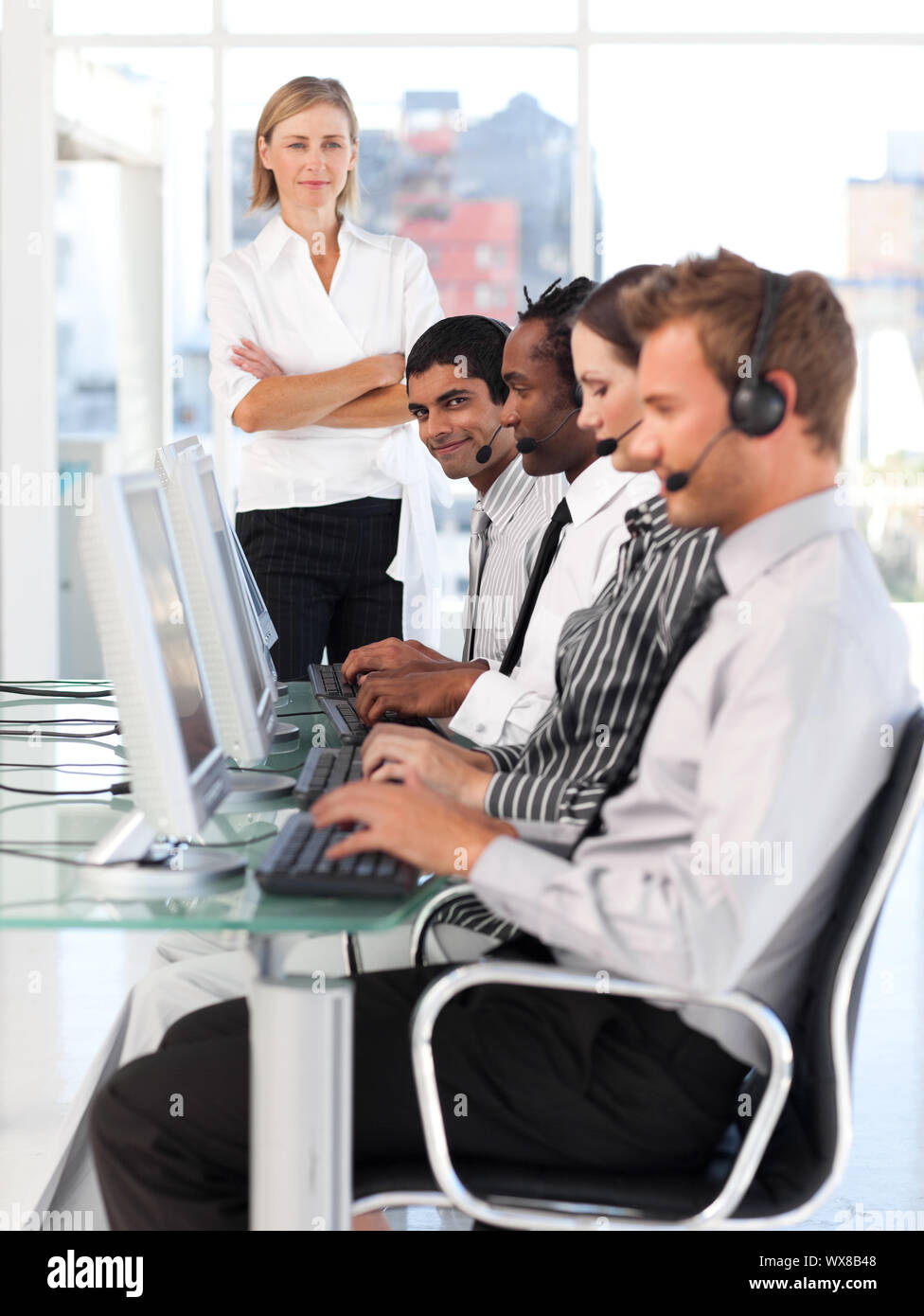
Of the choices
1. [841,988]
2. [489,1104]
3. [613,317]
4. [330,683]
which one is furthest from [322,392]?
[841,988]

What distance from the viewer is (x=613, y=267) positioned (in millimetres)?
6074

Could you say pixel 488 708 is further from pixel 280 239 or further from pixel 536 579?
pixel 280 239

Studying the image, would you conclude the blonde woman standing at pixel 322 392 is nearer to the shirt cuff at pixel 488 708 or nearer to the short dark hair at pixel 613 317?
the shirt cuff at pixel 488 708

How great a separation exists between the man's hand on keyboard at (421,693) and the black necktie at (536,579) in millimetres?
116

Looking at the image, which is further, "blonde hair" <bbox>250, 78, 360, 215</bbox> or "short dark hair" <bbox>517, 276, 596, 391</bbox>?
"blonde hair" <bbox>250, 78, 360, 215</bbox>

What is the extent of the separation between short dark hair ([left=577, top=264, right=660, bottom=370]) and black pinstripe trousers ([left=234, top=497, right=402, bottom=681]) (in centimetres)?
162

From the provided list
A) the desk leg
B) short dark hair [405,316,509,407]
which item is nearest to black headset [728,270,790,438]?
the desk leg

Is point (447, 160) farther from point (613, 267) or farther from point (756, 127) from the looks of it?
point (756, 127)

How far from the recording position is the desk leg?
1441 millimetres

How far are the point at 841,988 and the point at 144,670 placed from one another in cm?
74

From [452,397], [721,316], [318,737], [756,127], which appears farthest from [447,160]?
[721,316]

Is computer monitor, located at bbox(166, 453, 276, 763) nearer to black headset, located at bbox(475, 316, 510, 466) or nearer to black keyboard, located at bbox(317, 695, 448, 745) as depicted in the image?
black keyboard, located at bbox(317, 695, 448, 745)

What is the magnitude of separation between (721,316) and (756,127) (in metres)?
4.85

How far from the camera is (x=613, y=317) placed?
6.90 feet
